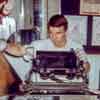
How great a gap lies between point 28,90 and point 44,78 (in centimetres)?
8

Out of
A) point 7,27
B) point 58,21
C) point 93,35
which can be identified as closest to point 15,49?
point 7,27

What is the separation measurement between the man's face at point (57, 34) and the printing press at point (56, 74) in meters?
0.04

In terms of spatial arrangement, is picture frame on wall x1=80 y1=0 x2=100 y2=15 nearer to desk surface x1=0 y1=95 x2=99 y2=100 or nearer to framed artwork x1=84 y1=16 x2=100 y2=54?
framed artwork x1=84 y1=16 x2=100 y2=54

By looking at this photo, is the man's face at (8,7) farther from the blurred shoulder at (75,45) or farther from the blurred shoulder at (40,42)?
the blurred shoulder at (75,45)

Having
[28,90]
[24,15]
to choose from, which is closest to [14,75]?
[28,90]

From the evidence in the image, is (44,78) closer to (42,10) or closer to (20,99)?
(20,99)

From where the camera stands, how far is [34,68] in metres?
1.23

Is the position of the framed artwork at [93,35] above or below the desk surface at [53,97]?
above

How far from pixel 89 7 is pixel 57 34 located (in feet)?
0.53

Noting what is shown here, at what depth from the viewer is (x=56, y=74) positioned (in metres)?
1.23

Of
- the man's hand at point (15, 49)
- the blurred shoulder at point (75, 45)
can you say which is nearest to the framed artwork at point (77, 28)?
the blurred shoulder at point (75, 45)

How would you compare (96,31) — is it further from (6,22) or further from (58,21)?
(6,22)

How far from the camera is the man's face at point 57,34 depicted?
3.99ft

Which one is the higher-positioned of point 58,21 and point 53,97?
point 58,21
